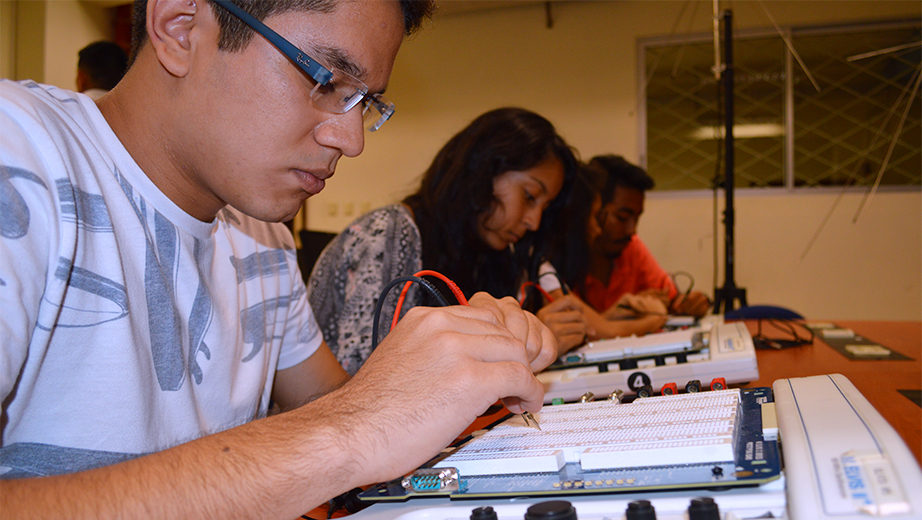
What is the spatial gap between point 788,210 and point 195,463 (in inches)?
177

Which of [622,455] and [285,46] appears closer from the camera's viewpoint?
[622,455]

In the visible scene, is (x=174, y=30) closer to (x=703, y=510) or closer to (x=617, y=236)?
(x=703, y=510)

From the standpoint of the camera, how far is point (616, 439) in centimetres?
56

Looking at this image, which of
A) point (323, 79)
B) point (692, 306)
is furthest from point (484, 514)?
point (692, 306)

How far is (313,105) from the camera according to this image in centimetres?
81

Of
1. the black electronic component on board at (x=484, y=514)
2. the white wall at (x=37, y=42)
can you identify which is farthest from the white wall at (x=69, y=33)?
the black electronic component on board at (x=484, y=514)

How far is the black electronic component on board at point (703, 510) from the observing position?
43 centimetres

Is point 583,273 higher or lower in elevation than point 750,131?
lower

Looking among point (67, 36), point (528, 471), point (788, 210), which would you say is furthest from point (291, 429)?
point (788, 210)

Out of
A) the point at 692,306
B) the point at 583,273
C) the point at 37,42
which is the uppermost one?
the point at 37,42

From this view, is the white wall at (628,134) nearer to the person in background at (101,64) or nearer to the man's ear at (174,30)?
the person in background at (101,64)

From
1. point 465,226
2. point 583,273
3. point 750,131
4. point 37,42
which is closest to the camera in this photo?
point 465,226

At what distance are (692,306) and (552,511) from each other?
218cm

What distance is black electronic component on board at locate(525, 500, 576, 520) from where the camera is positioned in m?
0.43
